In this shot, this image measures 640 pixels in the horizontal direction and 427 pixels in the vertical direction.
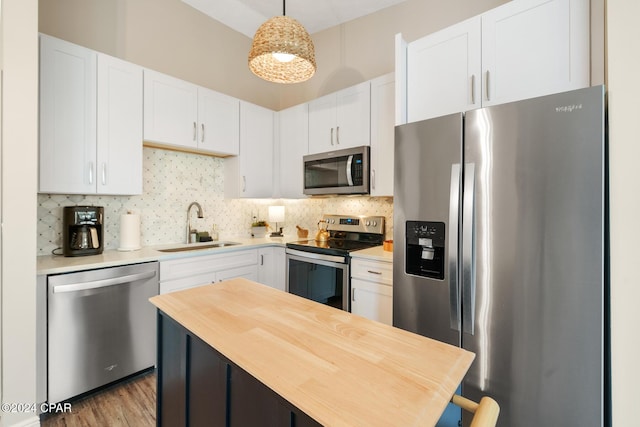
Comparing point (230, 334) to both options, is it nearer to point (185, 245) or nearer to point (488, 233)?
point (488, 233)

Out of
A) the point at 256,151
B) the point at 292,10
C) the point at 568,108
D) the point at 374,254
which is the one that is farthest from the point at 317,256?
the point at 292,10

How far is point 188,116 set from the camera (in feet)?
8.83

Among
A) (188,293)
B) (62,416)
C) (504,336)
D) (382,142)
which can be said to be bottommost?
(62,416)

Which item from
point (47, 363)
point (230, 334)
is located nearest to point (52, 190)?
point (47, 363)

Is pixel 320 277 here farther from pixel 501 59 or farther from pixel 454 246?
pixel 501 59

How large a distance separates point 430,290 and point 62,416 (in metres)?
2.40

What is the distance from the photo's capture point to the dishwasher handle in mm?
1790

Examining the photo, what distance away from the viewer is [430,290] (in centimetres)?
163

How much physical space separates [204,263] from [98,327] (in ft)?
2.76

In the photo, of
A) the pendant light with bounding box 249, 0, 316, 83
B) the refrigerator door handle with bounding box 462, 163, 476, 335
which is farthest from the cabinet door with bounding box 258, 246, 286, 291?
the refrigerator door handle with bounding box 462, 163, 476, 335

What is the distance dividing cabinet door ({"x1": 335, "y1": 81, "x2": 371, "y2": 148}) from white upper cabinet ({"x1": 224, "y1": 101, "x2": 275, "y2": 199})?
3.14 feet

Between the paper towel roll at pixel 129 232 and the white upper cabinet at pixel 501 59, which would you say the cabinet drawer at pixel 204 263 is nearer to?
the paper towel roll at pixel 129 232

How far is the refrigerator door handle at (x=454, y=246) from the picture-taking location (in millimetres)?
1511

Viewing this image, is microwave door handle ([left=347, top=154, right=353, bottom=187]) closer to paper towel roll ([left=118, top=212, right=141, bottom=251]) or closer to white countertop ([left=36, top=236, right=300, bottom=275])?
white countertop ([left=36, top=236, right=300, bottom=275])
